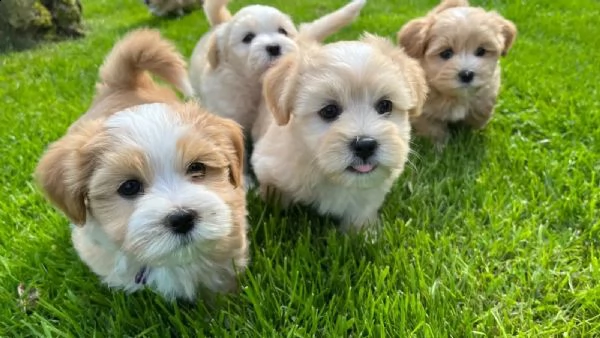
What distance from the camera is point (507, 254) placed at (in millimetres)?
2850

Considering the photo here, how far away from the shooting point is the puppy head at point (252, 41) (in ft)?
12.8

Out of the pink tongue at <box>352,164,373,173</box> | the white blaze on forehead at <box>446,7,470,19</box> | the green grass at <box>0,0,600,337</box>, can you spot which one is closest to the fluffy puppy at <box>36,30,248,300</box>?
the green grass at <box>0,0,600,337</box>

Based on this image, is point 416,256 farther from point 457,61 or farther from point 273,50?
point 273,50

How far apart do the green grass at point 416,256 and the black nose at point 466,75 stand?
0.47m

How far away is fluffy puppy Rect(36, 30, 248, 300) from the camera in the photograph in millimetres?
1979

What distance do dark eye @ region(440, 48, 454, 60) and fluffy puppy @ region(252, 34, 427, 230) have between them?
3.66ft

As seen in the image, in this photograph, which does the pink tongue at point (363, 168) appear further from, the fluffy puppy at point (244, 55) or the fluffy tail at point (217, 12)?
the fluffy tail at point (217, 12)

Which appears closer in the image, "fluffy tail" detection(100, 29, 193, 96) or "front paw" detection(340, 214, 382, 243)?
"front paw" detection(340, 214, 382, 243)

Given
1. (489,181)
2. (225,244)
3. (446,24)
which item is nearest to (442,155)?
(489,181)

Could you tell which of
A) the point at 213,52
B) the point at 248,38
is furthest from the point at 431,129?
the point at 213,52

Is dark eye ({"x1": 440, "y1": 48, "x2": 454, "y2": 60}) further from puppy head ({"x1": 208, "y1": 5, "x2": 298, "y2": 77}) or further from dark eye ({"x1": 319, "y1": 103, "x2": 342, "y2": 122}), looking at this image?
dark eye ({"x1": 319, "y1": 103, "x2": 342, "y2": 122})

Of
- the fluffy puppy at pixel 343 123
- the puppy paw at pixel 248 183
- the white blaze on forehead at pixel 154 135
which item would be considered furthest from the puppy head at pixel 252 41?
the white blaze on forehead at pixel 154 135

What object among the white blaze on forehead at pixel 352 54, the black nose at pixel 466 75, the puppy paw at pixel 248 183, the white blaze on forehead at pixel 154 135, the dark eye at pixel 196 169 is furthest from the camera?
the black nose at pixel 466 75

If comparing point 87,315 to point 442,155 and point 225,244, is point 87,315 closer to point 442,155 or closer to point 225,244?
point 225,244
